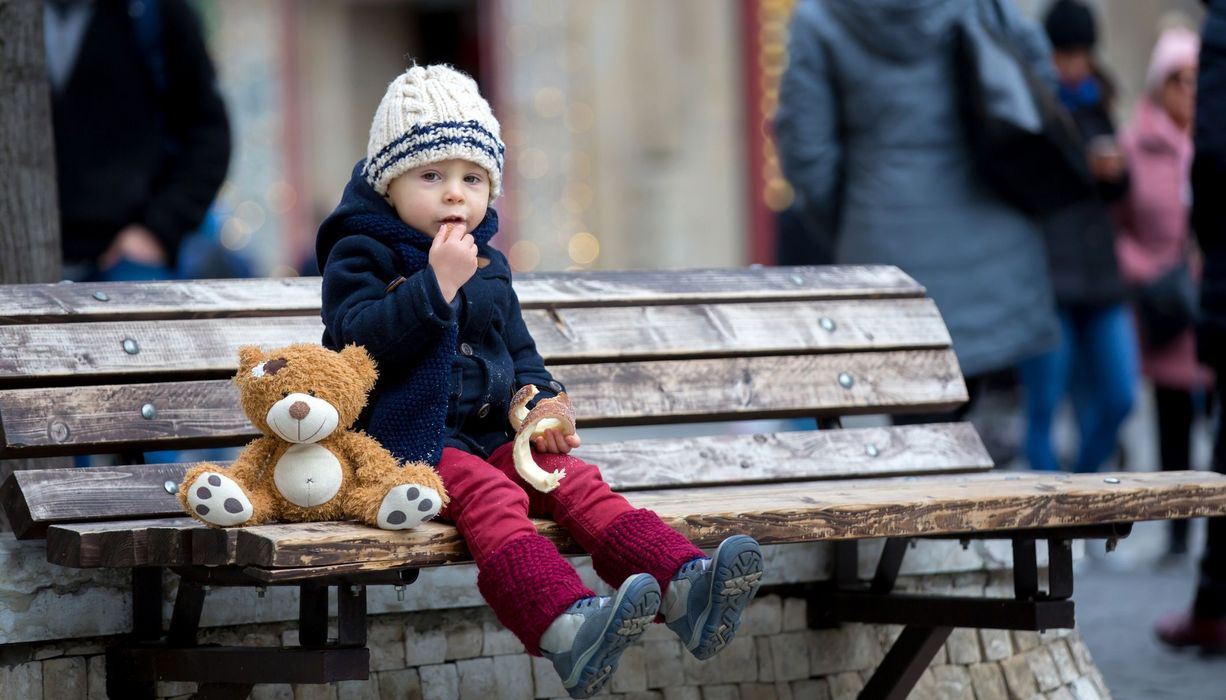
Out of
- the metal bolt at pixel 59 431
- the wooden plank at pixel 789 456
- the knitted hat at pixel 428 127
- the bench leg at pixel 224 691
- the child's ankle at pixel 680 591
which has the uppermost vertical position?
the knitted hat at pixel 428 127

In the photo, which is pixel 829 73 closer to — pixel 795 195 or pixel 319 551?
pixel 795 195

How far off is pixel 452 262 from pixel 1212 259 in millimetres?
2698

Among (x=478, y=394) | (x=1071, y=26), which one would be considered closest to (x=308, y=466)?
(x=478, y=394)

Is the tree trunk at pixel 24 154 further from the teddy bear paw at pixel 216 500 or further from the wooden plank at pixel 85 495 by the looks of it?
the teddy bear paw at pixel 216 500

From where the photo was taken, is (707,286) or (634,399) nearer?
(634,399)

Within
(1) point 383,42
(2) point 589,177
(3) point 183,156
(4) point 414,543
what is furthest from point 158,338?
(1) point 383,42

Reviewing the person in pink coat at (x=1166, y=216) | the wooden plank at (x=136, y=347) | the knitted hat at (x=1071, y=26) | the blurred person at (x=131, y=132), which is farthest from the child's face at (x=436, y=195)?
the person in pink coat at (x=1166, y=216)

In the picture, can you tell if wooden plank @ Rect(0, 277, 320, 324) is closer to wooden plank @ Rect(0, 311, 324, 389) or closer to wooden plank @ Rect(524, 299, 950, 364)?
wooden plank @ Rect(0, 311, 324, 389)

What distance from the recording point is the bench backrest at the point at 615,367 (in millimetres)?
3314

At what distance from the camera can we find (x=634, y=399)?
3.84 m

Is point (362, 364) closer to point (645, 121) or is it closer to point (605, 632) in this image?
point (605, 632)

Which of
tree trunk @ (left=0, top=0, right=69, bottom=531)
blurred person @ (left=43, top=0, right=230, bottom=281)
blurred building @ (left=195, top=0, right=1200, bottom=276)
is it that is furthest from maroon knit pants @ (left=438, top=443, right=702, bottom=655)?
blurred building @ (left=195, top=0, right=1200, bottom=276)

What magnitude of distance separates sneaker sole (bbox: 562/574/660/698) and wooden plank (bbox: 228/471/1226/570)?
27cm

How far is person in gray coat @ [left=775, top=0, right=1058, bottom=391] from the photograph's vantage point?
5.41 metres
